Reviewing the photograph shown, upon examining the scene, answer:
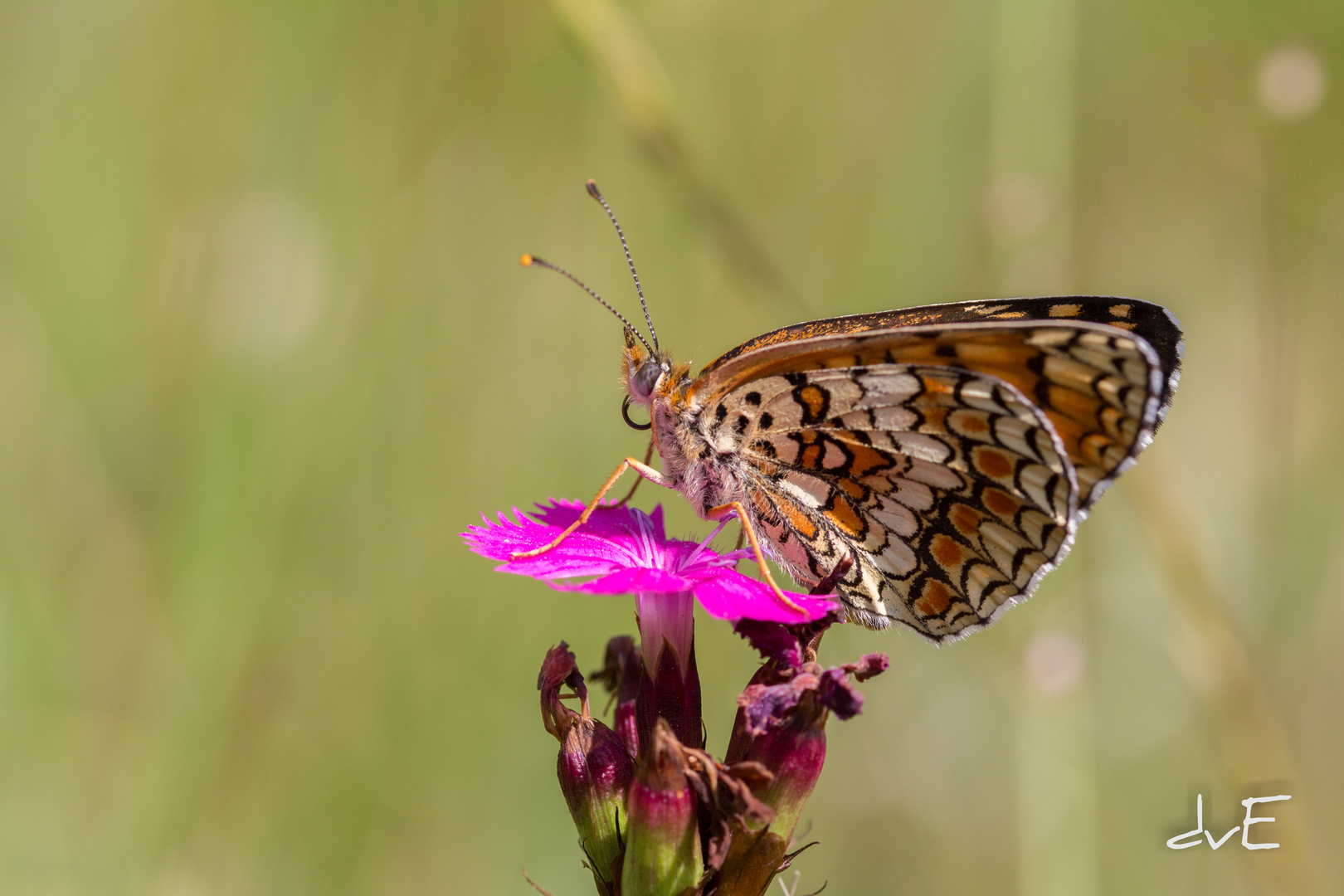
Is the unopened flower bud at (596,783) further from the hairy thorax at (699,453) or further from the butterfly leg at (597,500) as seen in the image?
the hairy thorax at (699,453)

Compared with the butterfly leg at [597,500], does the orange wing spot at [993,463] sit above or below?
above

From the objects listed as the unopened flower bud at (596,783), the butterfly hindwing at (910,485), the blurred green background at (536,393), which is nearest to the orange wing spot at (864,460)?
the butterfly hindwing at (910,485)

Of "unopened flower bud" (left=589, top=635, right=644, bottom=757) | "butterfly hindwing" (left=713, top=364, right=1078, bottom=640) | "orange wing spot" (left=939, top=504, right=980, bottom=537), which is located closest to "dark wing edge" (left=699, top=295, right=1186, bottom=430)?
"butterfly hindwing" (left=713, top=364, right=1078, bottom=640)

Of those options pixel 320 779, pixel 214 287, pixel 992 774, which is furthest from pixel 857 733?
pixel 214 287

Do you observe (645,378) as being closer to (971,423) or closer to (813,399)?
(813,399)

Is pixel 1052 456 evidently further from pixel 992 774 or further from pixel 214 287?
pixel 214 287

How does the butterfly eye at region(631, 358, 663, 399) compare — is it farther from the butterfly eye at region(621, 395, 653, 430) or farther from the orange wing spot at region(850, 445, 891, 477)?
the orange wing spot at region(850, 445, 891, 477)
